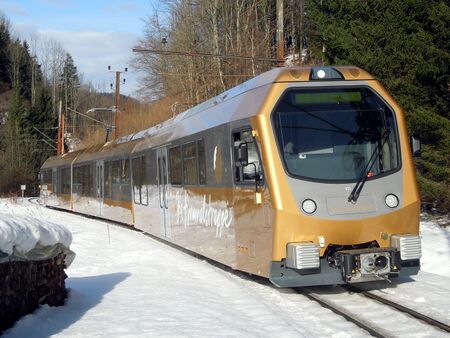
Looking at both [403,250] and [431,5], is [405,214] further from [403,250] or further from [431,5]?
[431,5]

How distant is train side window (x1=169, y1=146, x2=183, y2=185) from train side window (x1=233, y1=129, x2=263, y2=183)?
3.74 m

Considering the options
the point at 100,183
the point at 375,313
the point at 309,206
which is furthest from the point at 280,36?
the point at 375,313

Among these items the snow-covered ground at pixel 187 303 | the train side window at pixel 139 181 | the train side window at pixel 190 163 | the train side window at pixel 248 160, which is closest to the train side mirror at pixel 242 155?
the train side window at pixel 248 160

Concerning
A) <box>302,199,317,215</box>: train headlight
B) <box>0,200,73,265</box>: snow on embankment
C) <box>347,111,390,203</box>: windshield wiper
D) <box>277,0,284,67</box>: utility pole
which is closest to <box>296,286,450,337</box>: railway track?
<box>302,199,317,215</box>: train headlight

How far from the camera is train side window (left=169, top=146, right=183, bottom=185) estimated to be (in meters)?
13.7

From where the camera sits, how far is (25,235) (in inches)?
272

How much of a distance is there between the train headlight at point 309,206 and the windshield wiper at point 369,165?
507 mm

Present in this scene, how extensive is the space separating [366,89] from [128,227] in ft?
48.6

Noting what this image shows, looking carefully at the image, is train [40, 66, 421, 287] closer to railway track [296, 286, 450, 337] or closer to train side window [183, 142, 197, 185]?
railway track [296, 286, 450, 337]

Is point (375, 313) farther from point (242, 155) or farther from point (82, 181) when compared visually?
point (82, 181)

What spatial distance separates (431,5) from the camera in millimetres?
15750

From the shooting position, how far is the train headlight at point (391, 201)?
29.4 feet

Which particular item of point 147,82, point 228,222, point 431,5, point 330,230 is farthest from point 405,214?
point 147,82

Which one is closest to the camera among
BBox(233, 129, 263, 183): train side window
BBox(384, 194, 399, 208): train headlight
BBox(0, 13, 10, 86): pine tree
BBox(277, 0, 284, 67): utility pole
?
BBox(384, 194, 399, 208): train headlight
